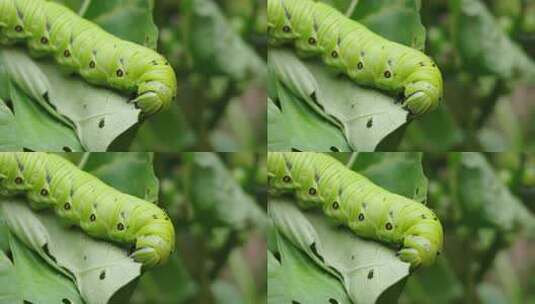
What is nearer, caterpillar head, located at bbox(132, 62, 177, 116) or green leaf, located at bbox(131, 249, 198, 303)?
caterpillar head, located at bbox(132, 62, 177, 116)

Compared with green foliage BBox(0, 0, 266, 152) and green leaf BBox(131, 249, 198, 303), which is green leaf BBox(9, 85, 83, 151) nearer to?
green foliage BBox(0, 0, 266, 152)

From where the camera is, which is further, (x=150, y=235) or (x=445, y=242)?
(x=445, y=242)

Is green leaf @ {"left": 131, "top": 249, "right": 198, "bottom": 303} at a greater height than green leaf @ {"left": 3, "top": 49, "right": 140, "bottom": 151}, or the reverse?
green leaf @ {"left": 3, "top": 49, "right": 140, "bottom": 151}

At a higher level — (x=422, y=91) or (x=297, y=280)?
(x=422, y=91)

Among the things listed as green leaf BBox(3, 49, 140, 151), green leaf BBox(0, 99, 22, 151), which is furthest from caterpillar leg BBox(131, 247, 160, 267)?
green leaf BBox(0, 99, 22, 151)

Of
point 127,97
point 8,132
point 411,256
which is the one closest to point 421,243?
point 411,256

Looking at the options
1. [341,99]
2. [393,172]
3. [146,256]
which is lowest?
[146,256]

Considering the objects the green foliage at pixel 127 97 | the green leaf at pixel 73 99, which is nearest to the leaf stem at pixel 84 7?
the green foliage at pixel 127 97

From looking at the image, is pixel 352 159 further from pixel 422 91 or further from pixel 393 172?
pixel 422 91
